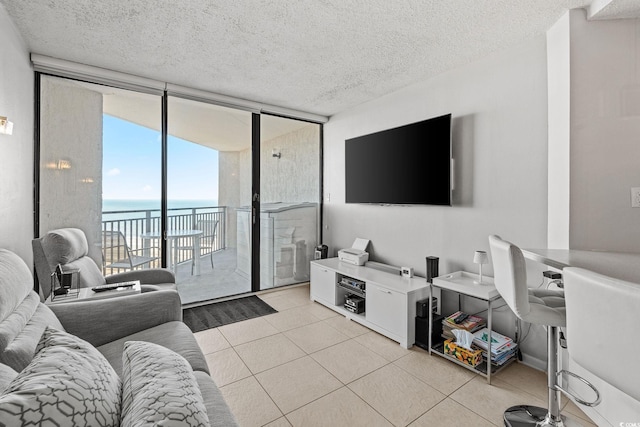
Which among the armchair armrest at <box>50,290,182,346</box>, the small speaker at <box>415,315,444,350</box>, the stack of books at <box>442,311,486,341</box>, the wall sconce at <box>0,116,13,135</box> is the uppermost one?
the wall sconce at <box>0,116,13,135</box>

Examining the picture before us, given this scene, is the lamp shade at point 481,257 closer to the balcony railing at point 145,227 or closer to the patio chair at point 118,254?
the balcony railing at point 145,227

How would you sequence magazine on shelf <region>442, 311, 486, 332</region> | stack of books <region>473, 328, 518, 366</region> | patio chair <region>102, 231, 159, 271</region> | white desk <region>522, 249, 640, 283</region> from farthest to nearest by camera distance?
1. patio chair <region>102, 231, 159, 271</region>
2. magazine on shelf <region>442, 311, 486, 332</region>
3. stack of books <region>473, 328, 518, 366</region>
4. white desk <region>522, 249, 640, 283</region>

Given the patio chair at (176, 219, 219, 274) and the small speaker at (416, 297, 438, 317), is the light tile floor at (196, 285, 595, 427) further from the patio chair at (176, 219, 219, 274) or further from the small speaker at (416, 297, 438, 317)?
the patio chair at (176, 219, 219, 274)

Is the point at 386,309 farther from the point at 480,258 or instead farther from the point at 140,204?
the point at 140,204

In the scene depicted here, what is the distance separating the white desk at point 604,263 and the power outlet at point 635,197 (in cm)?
32

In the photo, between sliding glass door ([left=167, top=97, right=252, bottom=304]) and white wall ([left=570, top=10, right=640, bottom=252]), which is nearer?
white wall ([left=570, top=10, right=640, bottom=252])

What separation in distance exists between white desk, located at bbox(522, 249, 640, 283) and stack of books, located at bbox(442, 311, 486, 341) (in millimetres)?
876

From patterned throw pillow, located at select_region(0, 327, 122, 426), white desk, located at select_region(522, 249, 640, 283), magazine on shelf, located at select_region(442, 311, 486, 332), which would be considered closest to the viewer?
patterned throw pillow, located at select_region(0, 327, 122, 426)

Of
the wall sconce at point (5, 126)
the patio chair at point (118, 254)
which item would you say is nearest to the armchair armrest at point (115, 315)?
the wall sconce at point (5, 126)

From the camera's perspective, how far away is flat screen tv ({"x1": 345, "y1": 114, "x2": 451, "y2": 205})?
8.89ft

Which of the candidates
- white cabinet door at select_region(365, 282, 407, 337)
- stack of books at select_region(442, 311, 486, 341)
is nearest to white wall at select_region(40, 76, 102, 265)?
white cabinet door at select_region(365, 282, 407, 337)

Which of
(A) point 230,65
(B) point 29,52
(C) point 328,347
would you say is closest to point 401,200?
(C) point 328,347

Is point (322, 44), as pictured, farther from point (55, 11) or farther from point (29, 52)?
point (29, 52)

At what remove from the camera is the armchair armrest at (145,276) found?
2639 mm
